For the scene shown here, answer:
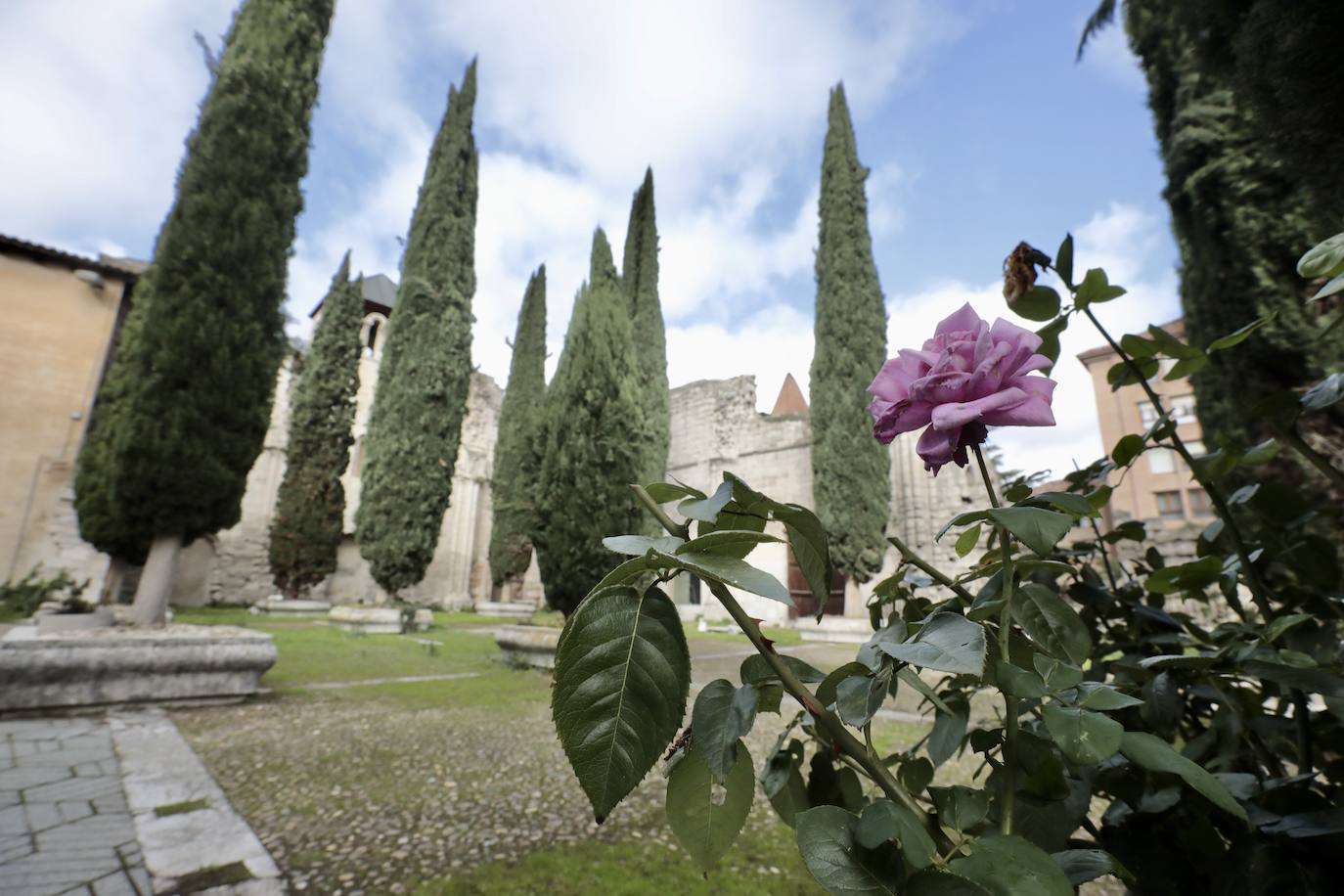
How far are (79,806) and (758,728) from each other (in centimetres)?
334

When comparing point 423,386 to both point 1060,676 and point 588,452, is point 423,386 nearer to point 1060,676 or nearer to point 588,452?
point 588,452

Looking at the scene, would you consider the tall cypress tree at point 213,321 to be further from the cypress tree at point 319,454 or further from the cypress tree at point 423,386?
the cypress tree at point 319,454

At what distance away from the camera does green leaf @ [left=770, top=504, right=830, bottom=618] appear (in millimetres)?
582

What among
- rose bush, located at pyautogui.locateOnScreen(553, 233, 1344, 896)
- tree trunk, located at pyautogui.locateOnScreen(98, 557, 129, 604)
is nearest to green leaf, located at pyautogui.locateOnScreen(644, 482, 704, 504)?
rose bush, located at pyautogui.locateOnScreen(553, 233, 1344, 896)

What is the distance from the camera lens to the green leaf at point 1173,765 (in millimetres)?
421

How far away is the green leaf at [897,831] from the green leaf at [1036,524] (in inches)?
9.3

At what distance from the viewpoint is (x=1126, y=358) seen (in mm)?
900

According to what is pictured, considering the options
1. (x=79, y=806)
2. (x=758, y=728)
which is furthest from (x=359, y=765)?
→ (x=758, y=728)

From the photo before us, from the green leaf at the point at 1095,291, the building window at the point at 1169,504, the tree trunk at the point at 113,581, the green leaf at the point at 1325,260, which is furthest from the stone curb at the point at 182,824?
the building window at the point at 1169,504

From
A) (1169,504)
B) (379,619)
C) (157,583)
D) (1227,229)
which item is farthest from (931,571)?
(1169,504)

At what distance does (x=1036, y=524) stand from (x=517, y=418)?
1664 centimetres

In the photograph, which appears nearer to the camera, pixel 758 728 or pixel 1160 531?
pixel 758 728

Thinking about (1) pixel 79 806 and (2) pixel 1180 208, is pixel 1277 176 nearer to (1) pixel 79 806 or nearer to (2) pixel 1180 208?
(2) pixel 1180 208

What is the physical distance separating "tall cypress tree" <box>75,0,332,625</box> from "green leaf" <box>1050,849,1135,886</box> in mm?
6621
